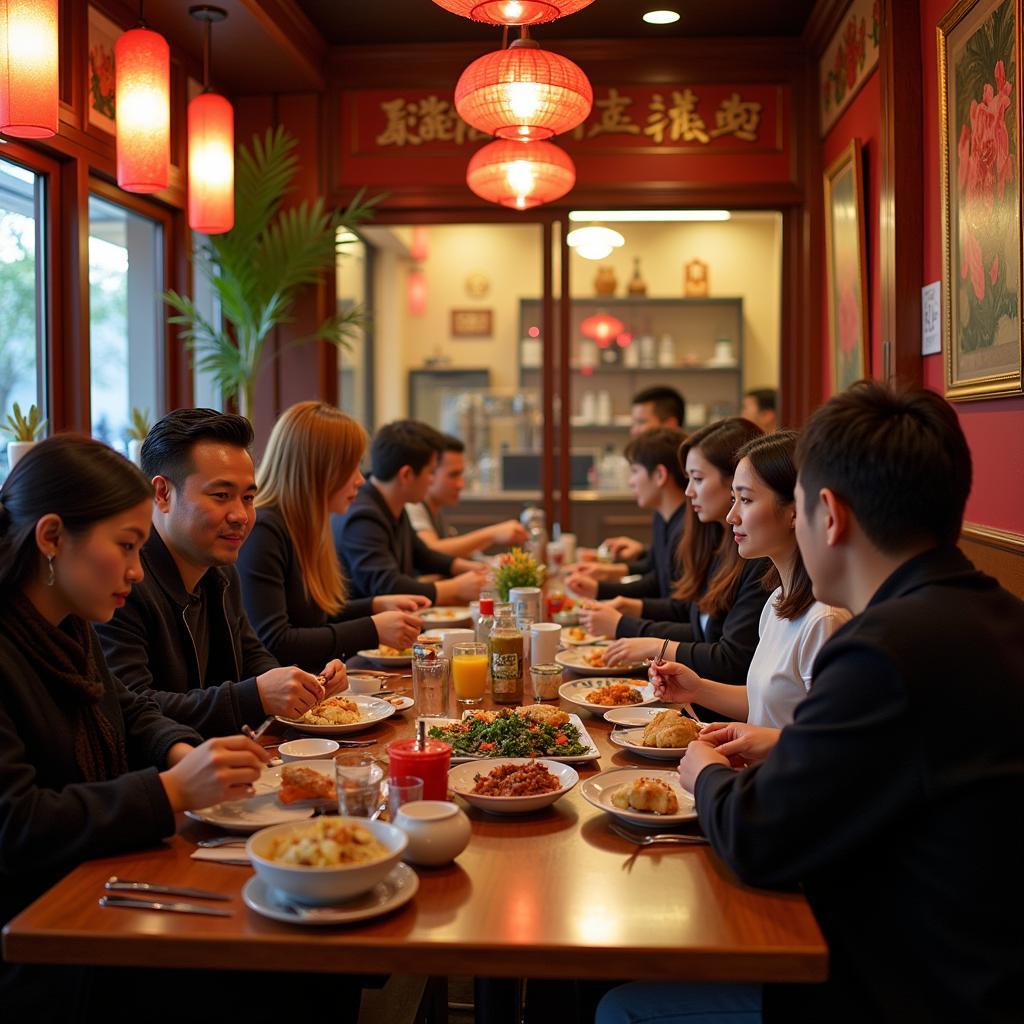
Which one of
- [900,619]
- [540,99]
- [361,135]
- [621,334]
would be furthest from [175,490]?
[621,334]

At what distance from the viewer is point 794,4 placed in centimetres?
511

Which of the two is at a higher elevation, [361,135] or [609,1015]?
[361,135]

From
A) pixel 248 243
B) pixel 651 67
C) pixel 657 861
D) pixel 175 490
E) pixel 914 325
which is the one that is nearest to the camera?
pixel 657 861

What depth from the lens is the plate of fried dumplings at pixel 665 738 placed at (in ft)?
6.42

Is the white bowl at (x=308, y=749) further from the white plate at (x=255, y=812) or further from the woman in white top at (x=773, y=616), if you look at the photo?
the woman in white top at (x=773, y=616)

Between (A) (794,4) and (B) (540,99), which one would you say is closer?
(B) (540,99)

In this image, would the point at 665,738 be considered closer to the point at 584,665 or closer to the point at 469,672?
the point at 469,672

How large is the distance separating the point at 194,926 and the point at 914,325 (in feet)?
10.5

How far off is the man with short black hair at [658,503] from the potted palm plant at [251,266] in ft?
5.88

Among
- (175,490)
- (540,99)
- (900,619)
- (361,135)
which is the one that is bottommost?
(900,619)

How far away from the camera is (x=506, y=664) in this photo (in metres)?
2.42

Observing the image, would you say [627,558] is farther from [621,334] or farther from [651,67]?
[621,334]

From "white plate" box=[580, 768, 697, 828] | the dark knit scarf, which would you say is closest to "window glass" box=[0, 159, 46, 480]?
the dark knit scarf

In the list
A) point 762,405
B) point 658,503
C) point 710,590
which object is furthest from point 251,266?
point 762,405
